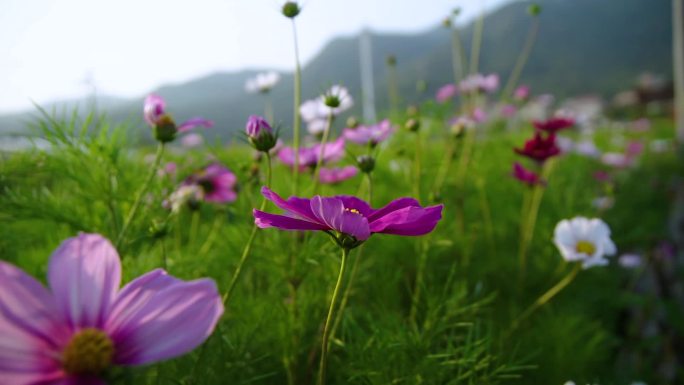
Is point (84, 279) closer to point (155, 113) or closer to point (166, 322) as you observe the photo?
point (166, 322)

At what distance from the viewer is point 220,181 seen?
2.59 ft

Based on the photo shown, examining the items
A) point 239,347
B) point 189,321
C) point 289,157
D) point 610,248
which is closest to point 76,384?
point 189,321

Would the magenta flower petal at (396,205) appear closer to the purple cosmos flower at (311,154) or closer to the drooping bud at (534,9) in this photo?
the purple cosmos flower at (311,154)

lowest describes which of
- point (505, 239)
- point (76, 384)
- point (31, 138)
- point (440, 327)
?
point (505, 239)

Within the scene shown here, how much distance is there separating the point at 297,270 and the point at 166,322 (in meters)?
0.37

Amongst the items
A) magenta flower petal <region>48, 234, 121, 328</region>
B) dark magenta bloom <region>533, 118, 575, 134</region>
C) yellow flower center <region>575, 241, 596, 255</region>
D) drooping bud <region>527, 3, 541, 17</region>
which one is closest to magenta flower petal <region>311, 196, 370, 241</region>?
magenta flower petal <region>48, 234, 121, 328</region>

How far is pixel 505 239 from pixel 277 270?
2.44ft

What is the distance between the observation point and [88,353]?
0.23 m

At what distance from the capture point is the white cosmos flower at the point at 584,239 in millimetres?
690

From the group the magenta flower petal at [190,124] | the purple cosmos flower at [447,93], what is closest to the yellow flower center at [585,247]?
the magenta flower petal at [190,124]

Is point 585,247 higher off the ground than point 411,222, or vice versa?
point 411,222

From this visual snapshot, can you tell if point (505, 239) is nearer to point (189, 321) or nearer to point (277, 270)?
point (277, 270)

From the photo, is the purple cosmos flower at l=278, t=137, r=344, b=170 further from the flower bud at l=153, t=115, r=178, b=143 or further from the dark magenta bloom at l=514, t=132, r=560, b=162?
the dark magenta bloom at l=514, t=132, r=560, b=162

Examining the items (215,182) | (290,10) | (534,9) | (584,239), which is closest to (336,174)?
(215,182)
